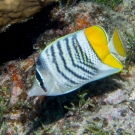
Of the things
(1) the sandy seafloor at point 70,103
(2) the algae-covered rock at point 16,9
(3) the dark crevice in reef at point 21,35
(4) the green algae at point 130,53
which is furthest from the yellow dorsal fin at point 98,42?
(3) the dark crevice in reef at point 21,35

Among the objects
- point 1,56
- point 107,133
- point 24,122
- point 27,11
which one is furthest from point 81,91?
point 1,56

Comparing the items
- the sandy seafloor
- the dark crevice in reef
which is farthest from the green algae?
the dark crevice in reef

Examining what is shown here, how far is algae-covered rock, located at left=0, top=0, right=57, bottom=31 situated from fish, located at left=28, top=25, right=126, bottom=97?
1354 millimetres

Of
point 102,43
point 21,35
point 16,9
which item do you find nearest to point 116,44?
point 102,43

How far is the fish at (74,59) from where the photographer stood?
91.2 inches

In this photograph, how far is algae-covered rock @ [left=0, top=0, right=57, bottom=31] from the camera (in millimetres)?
3336

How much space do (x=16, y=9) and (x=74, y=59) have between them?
157 cm

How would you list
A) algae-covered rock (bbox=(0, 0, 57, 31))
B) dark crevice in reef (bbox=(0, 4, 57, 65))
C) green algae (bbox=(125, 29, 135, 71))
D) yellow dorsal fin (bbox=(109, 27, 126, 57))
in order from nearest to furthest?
yellow dorsal fin (bbox=(109, 27, 126, 57)) → algae-covered rock (bbox=(0, 0, 57, 31)) → green algae (bbox=(125, 29, 135, 71)) → dark crevice in reef (bbox=(0, 4, 57, 65))

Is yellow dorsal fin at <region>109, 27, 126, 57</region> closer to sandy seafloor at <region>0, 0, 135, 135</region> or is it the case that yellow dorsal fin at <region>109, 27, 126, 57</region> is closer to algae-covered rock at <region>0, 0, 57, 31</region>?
sandy seafloor at <region>0, 0, 135, 135</region>

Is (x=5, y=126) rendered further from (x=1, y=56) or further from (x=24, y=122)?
(x=1, y=56)

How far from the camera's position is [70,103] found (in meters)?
3.45

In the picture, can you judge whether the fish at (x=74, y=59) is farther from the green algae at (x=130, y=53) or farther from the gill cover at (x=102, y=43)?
the green algae at (x=130, y=53)

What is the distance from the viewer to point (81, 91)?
3447 millimetres

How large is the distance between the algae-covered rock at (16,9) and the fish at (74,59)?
1354mm
